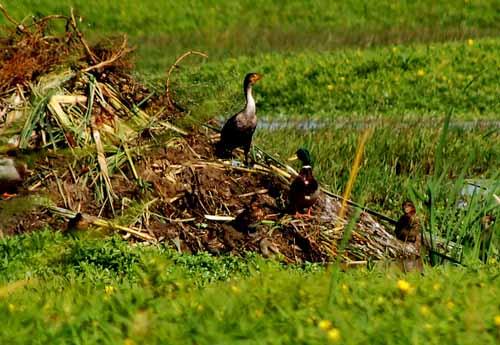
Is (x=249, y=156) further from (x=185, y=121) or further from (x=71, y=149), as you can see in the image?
(x=71, y=149)

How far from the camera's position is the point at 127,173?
9305 millimetres

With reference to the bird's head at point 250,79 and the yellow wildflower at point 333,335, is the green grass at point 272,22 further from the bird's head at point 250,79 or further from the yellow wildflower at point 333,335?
the yellow wildflower at point 333,335

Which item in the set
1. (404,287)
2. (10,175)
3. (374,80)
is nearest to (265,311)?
(404,287)

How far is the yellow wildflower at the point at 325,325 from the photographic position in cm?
449

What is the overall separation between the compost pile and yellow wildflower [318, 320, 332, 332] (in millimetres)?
3988

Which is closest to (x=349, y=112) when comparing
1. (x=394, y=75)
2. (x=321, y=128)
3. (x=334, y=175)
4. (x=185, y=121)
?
(x=394, y=75)

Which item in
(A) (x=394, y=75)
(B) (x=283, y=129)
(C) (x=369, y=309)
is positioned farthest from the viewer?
(A) (x=394, y=75)

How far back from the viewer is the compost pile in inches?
348

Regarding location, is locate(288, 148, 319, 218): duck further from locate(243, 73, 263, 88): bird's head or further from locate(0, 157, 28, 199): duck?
locate(0, 157, 28, 199): duck

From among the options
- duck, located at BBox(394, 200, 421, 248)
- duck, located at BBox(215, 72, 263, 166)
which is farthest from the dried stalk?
duck, located at BBox(394, 200, 421, 248)

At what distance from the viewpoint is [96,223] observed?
28.2 feet

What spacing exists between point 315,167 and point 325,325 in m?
6.99

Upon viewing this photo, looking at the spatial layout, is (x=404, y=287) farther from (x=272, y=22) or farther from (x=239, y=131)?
(x=272, y=22)

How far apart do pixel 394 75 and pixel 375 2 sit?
9750mm
